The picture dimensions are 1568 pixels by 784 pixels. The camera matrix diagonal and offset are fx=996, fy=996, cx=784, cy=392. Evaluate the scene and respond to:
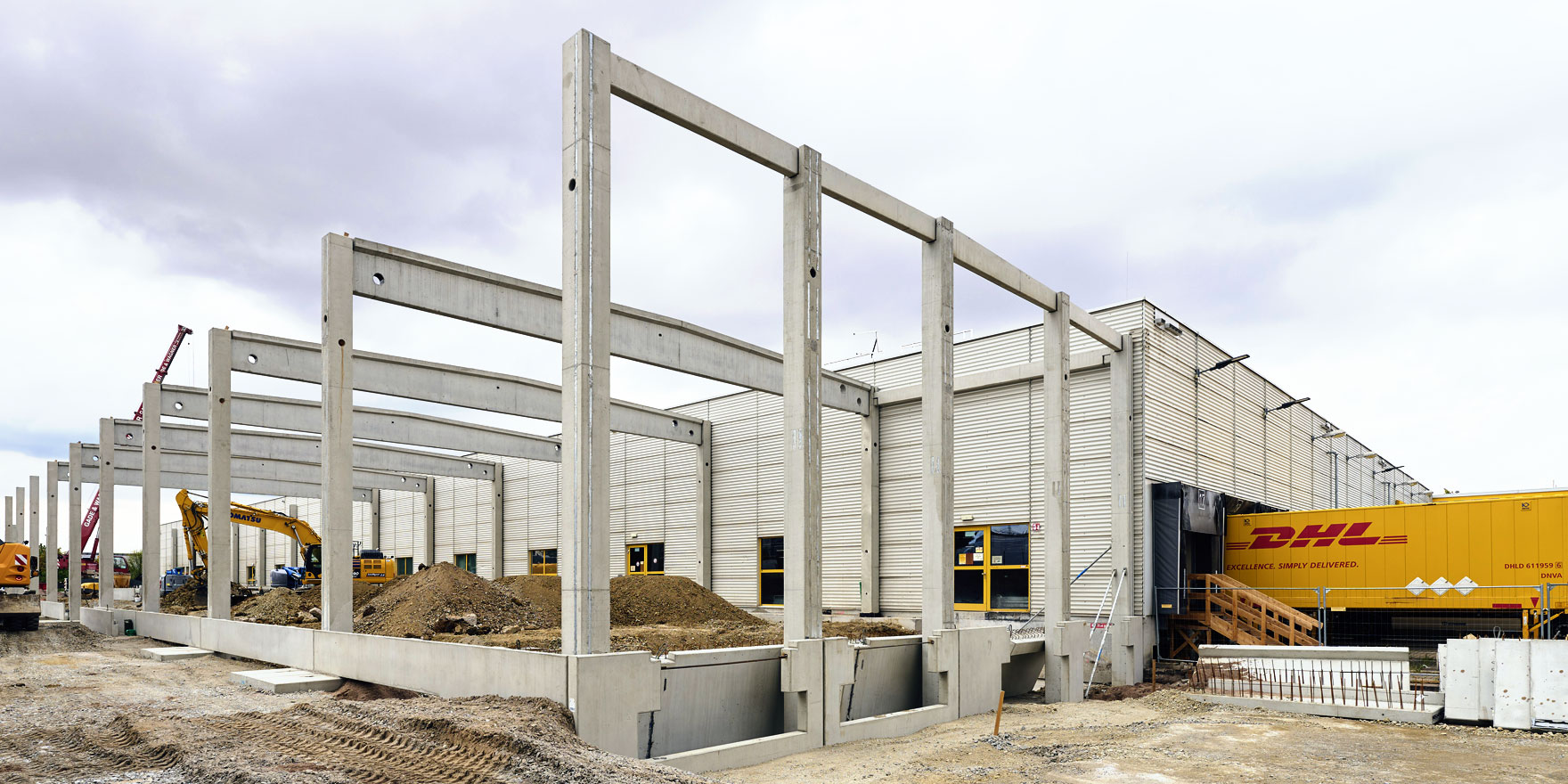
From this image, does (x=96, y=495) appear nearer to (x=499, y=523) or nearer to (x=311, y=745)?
(x=499, y=523)

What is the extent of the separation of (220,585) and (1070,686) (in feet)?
58.9

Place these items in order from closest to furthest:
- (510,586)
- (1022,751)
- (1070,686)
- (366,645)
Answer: (1022,751) < (366,645) < (1070,686) < (510,586)

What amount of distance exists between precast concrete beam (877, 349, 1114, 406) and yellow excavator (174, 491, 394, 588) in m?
19.8

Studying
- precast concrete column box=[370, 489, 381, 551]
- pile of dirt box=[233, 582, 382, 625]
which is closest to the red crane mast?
precast concrete column box=[370, 489, 381, 551]

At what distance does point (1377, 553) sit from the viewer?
21828 millimetres

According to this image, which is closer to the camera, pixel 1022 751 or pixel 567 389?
pixel 567 389

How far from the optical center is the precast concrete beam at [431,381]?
2053 centimetres

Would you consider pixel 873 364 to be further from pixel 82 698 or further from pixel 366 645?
pixel 82 698

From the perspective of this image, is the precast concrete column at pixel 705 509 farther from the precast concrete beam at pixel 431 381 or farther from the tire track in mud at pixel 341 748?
the tire track in mud at pixel 341 748

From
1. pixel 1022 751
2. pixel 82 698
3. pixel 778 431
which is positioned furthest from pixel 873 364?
pixel 82 698

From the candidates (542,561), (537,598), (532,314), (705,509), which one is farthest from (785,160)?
(542,561)

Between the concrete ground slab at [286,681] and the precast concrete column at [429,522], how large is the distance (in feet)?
103

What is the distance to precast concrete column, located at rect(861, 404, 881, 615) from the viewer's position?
27516 millimetres

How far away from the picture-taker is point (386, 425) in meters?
30.2
